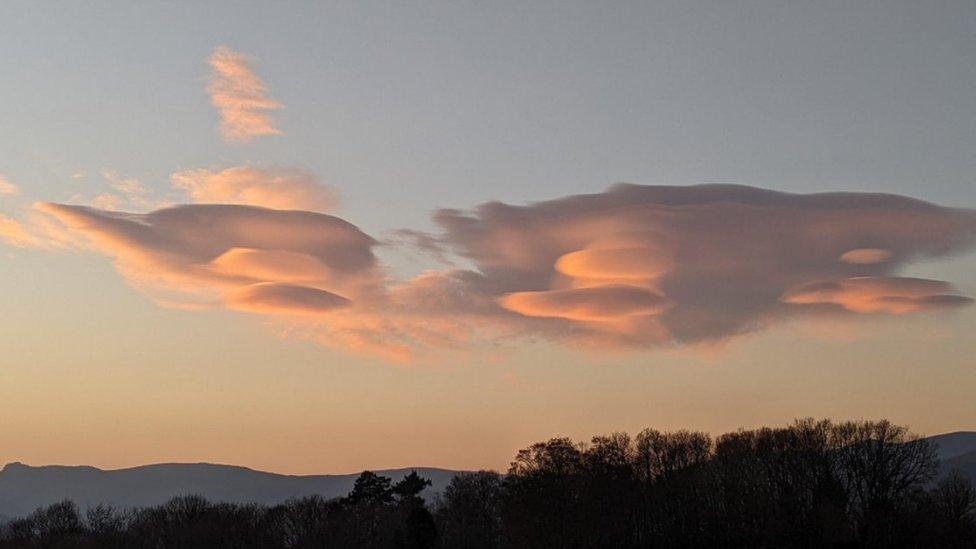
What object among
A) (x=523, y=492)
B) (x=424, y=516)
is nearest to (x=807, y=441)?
(x=523, y=492)

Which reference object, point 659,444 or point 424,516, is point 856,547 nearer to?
point 659,444

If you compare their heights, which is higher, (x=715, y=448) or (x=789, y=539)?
(x=715, y=448)

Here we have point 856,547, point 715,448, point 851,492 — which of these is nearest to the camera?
point 856,547

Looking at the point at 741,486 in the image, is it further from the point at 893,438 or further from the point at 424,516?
the point at 424,516

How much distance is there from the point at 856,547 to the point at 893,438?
24184mm

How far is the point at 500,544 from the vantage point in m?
174

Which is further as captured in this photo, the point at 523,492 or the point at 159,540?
the point at 159,540

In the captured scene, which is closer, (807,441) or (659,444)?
(807,441)

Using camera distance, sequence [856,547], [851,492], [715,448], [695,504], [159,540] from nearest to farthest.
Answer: [856,547] < [851,492] < [695,504] < [715,448] < [159,540]

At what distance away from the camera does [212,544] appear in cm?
17925

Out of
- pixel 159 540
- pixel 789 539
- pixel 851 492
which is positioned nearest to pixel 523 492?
pixel 789 539

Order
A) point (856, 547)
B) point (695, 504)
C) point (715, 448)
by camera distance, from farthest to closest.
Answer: point (715, 448)
point (695, 504)
point (856, 547)

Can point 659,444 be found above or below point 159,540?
above

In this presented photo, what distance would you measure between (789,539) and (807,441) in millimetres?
21448
